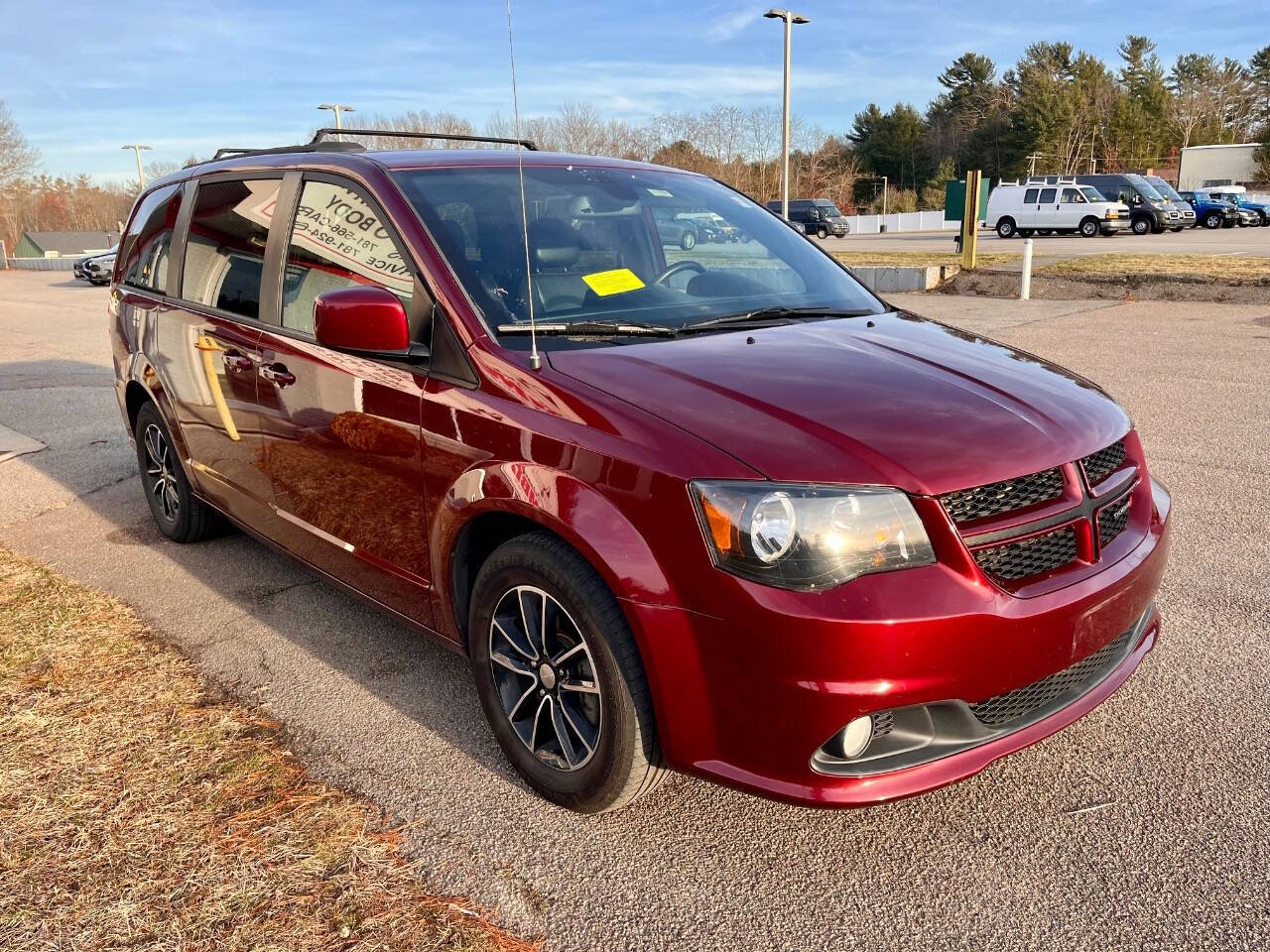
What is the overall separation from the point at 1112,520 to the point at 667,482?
4.17 ft

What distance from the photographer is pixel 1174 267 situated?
19.1 m

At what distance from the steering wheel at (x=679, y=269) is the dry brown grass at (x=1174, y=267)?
1603cm

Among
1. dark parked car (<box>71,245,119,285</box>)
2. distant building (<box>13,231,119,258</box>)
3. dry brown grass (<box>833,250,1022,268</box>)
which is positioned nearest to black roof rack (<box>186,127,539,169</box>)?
dry brown grass (<box>833,250,1022,268</box>)

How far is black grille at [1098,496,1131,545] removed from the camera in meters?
2.60

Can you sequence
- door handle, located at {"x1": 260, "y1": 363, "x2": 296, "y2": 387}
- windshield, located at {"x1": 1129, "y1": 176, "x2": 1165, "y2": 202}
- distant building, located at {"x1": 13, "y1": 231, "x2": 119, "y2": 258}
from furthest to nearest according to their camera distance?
1. distant building, located at {"x1": 13, "y1": 231, "x2": 119, "y2": 258}
2. windshield, located at {"x1": 1129, "y1": 176, "x2": 1165, "y2": 202}
3. door handle, located at {"x1": 260, "y1": 363, "x2": 296, "y2": 387}

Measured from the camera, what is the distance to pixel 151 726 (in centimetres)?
330

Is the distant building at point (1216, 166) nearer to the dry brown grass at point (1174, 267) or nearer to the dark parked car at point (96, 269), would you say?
the dry brown grass at point (1174, 267)

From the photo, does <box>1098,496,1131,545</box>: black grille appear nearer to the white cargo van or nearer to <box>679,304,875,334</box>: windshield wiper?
<box>679,304,875,334</box>: windshield wiper

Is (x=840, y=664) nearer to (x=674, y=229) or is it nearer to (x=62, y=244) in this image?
(x=674, y=229)

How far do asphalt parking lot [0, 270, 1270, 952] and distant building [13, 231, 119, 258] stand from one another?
185ft

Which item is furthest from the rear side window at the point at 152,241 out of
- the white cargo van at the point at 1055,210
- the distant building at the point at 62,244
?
the distant building at the point at 62,244

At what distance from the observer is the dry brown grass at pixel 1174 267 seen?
1725 centimetres

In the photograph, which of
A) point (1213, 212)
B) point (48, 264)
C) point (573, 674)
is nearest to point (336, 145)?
point (573, 674)

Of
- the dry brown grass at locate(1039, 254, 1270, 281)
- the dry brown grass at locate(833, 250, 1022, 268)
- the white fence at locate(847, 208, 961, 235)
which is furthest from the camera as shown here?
the white fence at locate(847, 208, 961, 235)
